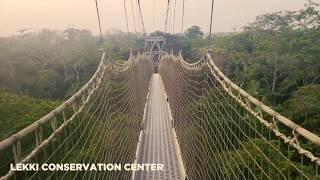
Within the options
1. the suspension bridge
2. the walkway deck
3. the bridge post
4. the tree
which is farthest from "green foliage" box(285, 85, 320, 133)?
the tree

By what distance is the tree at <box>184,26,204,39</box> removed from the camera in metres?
49.9

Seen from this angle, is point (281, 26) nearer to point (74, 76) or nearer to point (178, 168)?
point (74, 76)

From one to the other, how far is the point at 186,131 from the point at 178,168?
64cm

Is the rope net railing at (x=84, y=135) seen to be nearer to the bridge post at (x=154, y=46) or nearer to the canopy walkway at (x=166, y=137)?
the canopy walkway at (x=166, y=137)

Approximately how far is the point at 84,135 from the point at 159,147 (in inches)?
63.0

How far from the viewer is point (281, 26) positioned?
22516 mm

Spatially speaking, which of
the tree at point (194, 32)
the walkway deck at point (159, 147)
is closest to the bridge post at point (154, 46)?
Answer: the tree at point (194, 32)

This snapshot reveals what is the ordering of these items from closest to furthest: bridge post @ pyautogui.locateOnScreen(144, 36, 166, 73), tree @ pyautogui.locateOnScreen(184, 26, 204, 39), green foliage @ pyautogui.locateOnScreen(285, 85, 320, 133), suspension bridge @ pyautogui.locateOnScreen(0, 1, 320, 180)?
A: suspension bridge @ pyautogui.locateOnScreen(0, 1, 320, 180) < green foliage @ pyautogui.locateOnScreen(285, 85, 320, 133) < bridge post @ pyautogui.locateOnScreen(144, 36, 166, 73) < tree @ pyautogui.locateOnScreen(184, 26, 204, 39)

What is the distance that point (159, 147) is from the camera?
21.5 feet

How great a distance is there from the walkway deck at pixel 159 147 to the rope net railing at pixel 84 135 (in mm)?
328

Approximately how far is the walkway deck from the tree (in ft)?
131

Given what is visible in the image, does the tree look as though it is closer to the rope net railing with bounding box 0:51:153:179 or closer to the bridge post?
the bridge post

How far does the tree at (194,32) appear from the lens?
4994cm

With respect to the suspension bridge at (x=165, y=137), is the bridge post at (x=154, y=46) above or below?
below
